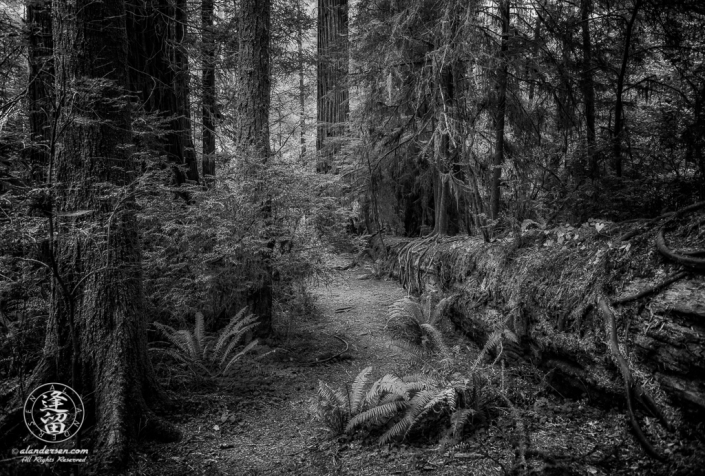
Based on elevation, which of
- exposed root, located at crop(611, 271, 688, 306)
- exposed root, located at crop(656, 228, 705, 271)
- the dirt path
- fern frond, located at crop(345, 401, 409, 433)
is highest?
exposed root, located at crop(656, 228, 705, 271)

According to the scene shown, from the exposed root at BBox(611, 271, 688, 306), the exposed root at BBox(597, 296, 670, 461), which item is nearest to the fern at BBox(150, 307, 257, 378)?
the exposed root at BBox(597, 296, 670, 461)

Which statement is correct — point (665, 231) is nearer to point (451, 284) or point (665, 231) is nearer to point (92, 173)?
point (451, 284)

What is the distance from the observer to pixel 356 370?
549cm

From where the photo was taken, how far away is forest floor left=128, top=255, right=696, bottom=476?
2781 mm

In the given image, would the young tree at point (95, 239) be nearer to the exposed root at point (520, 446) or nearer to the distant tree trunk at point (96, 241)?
the distant tree trunk at point (96, 241)

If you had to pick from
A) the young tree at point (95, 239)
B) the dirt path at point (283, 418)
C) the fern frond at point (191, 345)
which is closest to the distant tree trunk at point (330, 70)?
the dirt path at point (283, 418)

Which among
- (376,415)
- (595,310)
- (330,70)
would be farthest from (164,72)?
(595,310)

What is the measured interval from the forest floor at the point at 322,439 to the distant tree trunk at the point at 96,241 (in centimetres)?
47

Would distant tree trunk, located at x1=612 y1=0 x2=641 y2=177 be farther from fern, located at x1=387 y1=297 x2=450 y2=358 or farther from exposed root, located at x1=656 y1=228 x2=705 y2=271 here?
fern, located at x1=387 y1=297 x2=450 y2=358

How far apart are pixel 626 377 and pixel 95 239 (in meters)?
4.54

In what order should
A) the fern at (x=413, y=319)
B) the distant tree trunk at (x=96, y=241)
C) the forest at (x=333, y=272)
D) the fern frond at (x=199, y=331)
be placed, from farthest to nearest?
the fern at (x=413, y=319) < the fern frond at (x=199, y=331) < the distant tree trunk at (x=96, y=241) < the forest at (x=333, y=272)

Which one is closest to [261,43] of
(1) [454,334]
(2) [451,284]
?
(2) [451,284]

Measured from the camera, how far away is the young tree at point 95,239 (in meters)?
3.32

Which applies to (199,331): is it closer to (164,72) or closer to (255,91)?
(255,91)
